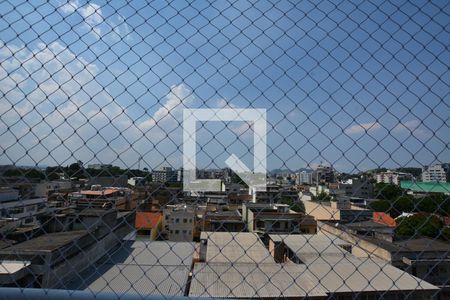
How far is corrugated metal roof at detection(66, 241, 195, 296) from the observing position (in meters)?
1.71

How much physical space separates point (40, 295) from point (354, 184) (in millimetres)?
1250

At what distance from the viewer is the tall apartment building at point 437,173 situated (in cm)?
118

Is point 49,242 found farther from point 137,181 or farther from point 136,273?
point 137,181

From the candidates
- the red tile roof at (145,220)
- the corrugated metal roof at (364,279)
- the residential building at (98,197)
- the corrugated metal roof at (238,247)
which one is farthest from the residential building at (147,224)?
the corrugated metal roof at (364,279)

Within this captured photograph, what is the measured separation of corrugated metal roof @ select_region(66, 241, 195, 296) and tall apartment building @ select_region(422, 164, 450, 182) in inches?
42.8

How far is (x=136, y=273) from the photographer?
5.28m

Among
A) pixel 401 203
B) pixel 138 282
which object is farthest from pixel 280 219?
pixel 138 282

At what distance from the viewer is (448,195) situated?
47.1 inches

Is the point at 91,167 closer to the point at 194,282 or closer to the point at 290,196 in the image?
the point at 290,196

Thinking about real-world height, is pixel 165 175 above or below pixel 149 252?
above

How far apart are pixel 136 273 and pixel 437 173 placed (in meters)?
5.06

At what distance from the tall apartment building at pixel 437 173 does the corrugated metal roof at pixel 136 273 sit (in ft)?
3.57

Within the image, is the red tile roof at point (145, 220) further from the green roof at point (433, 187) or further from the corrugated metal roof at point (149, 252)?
the green roof at point (433, 187)

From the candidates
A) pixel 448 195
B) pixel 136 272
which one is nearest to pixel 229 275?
pixel 136 272
